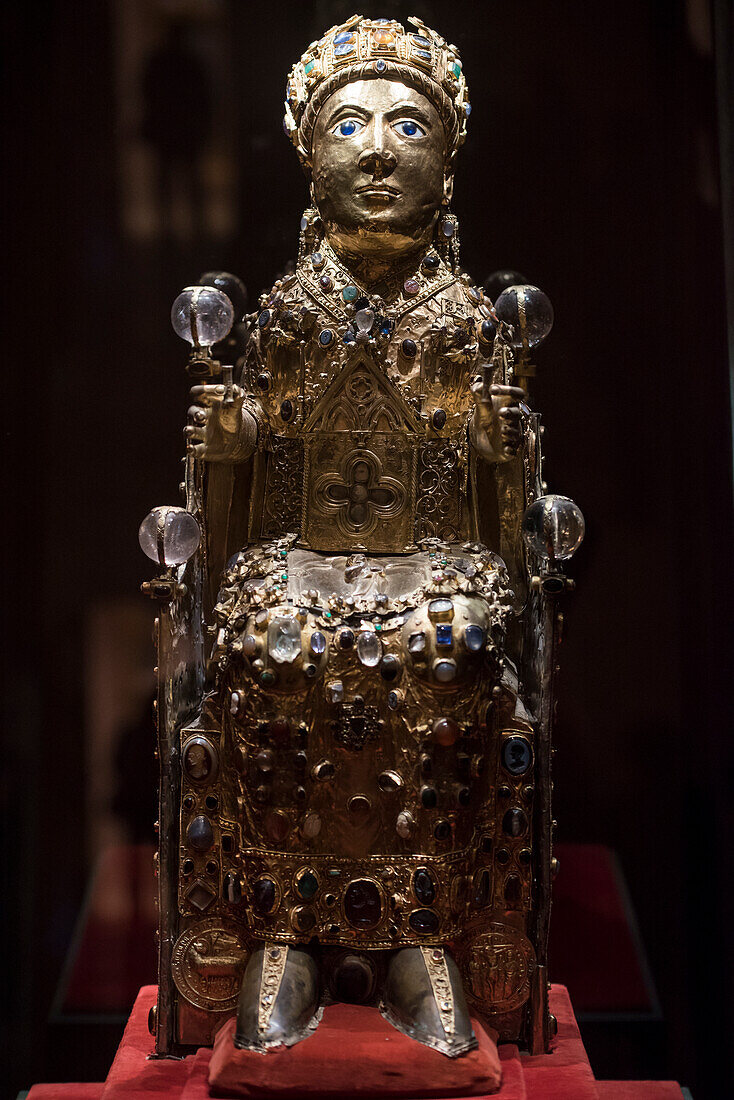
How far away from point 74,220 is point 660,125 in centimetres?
182

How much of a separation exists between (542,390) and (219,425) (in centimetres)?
133

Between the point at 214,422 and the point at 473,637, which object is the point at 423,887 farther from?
the point at 214,422

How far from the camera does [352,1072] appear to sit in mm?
2828

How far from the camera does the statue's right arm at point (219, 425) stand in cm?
305

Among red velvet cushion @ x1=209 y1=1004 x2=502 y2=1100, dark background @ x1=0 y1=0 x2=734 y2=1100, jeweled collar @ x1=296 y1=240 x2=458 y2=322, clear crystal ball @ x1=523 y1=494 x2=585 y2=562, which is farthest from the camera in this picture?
dark background @ x1=0 y1=0 x2=734 y2=1100

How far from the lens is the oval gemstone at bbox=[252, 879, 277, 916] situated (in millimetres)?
3051

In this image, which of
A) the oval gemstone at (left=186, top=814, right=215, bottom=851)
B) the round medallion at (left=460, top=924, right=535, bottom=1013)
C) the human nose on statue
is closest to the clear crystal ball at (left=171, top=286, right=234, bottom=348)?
the human nose on statue

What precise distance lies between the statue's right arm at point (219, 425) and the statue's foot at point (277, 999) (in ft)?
4.02

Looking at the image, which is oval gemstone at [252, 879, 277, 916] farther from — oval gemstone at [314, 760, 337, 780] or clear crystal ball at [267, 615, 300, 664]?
clear crystal ball at [267, 615, 300, 664]

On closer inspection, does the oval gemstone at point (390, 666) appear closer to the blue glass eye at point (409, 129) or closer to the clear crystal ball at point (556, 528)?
the clear crystal ball at point (556, 528)

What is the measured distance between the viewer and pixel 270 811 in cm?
304

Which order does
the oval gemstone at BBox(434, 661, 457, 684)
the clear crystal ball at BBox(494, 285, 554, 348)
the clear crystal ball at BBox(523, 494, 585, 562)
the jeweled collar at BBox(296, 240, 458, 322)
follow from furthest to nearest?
the jeweled collar at BBox(296, 240, 458, 322), the clear crystal ball at BBox(494, 285, 554, 348), the clear crystal ball at BBox(523, 494, 585, 562), the oval gemstone at BBox(434, 661, 457, 684)

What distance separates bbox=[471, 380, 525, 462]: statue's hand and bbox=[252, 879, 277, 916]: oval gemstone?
4.02ft

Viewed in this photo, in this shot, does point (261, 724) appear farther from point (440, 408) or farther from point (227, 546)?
point (440, 408)
